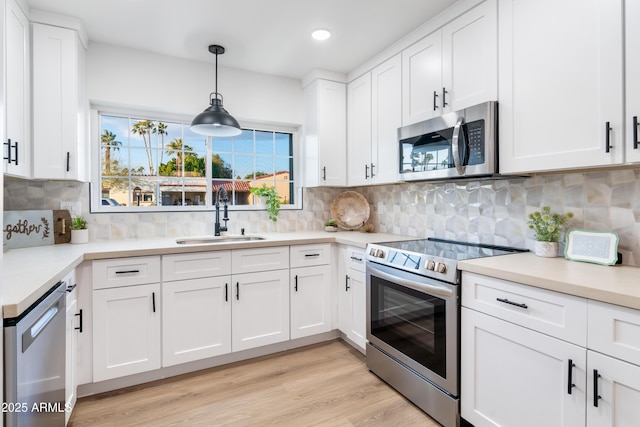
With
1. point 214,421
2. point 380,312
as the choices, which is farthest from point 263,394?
point 380,312

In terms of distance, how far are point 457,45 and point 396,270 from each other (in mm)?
1465

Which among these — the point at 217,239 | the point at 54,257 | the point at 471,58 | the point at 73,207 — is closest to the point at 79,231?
the point at 73,207

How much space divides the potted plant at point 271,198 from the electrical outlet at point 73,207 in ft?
4.55

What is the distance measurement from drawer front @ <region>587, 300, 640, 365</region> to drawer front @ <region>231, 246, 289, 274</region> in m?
1.95

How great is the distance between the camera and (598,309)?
1.24m

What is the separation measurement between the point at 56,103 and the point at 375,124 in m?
2.32

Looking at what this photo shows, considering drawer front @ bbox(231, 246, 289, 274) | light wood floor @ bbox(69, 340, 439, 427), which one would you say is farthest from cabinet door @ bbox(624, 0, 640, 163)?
drawer front @ bbox(231, 246, 289, 274)

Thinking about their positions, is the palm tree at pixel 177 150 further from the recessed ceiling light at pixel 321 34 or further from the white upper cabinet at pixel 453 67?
the white upper cabinet at pixel 453 67

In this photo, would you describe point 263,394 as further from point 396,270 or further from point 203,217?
point 203,217

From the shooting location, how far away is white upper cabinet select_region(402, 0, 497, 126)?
6.41 ft

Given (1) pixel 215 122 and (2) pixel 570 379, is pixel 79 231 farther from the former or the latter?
(2) pixel 570 379

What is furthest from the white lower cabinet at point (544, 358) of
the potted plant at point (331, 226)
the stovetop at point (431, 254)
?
the potted plant at point (331, 226)

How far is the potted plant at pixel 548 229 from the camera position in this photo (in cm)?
185

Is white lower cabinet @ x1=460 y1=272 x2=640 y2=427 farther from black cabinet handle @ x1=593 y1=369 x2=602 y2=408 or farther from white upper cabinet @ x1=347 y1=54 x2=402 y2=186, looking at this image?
white upper cabinet @ x1=347 y1=54 x2=402 y2=186
